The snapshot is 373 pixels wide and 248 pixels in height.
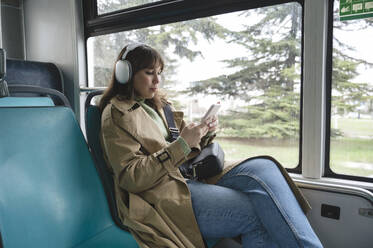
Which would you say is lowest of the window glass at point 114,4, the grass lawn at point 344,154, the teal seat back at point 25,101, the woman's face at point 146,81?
the grass lawn at point 344,154

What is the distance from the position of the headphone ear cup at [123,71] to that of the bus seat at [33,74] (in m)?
1.49

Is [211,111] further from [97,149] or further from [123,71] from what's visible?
[97,149]

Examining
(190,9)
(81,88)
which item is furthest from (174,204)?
(81,88)

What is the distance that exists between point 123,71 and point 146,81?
0.46 feet

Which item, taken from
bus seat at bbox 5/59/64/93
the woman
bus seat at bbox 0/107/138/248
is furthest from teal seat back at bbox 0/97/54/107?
bus seat at bbox 5/59/64/93

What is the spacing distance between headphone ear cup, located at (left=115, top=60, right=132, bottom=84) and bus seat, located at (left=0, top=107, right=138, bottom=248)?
0.99 ft

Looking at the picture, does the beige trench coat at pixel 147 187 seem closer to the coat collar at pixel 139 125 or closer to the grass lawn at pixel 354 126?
the coat collar at pixel 139 125

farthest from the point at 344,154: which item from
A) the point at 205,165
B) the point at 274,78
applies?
the point at 205,165

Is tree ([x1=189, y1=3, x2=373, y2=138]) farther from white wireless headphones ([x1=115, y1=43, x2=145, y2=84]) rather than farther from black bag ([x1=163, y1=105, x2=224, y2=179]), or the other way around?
white wireless headphones ([x1=115, y1=43, x2=145, y2=84])

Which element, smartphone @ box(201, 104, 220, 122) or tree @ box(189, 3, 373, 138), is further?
tree @ box(189, 3, 373, 138)

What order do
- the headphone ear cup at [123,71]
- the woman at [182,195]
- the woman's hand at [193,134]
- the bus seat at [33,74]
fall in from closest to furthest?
1. the woman at [182,195]
2. the woman's hand at [193,134]
3. the headphone ear cup at [123,71]
4. the bus seat at [33,74]

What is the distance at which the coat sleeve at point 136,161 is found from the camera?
129cm

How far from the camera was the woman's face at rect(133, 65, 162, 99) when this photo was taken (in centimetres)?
157

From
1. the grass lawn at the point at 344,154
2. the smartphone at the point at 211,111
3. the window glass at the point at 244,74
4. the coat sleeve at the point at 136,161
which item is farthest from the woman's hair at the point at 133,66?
the grass lawn at the point at 344,154
